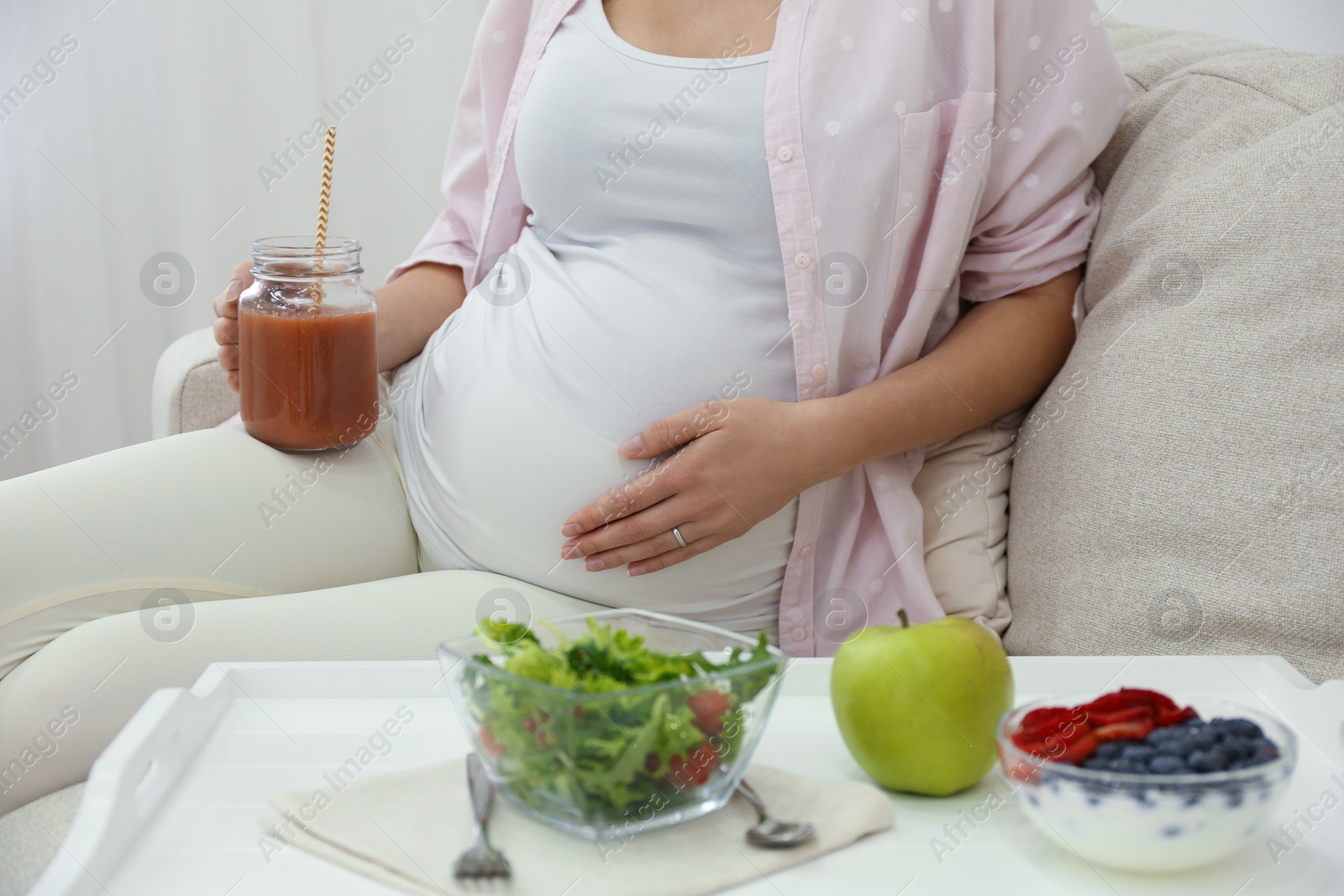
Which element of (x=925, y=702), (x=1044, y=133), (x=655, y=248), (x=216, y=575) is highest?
(x=1044, y=133)

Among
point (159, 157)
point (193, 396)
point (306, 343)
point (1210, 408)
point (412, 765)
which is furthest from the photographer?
point (159, 157)

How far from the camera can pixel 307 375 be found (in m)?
0.92

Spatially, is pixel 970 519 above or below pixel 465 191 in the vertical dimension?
below

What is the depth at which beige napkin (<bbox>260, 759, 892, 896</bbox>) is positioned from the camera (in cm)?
49

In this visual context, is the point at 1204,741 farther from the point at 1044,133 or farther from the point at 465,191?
the point at 465,191

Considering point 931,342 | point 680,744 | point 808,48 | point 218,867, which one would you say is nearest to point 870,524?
point 931,342

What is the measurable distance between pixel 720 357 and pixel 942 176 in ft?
0.82

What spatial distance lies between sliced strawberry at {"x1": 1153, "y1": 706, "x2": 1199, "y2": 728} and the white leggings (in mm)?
422

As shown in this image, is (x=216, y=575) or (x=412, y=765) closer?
(x=412, y=765)

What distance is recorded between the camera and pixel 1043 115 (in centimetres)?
93

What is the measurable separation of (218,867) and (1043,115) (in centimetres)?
84

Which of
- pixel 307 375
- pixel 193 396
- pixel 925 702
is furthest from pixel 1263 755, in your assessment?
pixel 193 396

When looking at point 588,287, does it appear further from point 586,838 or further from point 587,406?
point 586,838

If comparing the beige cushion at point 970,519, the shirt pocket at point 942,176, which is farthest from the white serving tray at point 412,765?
the shirt pocket at point 942,176
